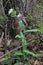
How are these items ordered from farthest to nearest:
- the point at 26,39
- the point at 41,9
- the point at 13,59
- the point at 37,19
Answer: the point at 41,9 → the point at 37,19 → the point at 26,39 → the point at 13,59

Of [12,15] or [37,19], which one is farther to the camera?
[37,19]

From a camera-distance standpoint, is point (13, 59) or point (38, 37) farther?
point (38, 37)

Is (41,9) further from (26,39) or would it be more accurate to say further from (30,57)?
(30,57)

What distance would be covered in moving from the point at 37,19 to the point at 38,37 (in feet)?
2.07

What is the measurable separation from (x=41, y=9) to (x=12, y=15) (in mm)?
1098

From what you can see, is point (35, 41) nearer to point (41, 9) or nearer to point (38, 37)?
point (38, 37)

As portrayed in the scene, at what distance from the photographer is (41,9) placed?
17.2 feet

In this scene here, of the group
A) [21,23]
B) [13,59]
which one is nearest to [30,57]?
[13,59]

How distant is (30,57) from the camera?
12.9 ft

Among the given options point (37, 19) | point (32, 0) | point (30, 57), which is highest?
point (32, 0)

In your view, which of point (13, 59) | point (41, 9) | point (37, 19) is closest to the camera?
point (13, 59)

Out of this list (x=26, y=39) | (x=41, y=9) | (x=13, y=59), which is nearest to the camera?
(x=13, y=59)

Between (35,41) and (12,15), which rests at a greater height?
(12,15)

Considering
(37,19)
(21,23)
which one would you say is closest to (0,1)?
(21,23)
